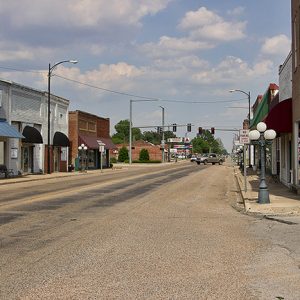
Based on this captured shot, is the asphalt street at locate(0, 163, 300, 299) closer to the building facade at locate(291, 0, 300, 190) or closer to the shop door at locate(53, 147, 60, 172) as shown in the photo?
the building facade at locate(291, 0, 300, 190)

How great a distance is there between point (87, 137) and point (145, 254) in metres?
46.8

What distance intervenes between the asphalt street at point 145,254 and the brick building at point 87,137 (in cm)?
3684

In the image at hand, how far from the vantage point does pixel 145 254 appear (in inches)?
339

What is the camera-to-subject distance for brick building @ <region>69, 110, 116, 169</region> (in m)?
52.1

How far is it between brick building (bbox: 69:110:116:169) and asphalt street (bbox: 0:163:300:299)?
36.8 meters

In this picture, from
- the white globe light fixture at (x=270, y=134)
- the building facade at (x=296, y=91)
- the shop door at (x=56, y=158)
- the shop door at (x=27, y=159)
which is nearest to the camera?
the white globe light fixture at (x=270, y=134)

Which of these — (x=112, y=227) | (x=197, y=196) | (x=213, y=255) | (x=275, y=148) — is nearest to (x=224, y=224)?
(x=112, y=227)

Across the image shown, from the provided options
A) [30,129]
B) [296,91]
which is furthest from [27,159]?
[296,91]

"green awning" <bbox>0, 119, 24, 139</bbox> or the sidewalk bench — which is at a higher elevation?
"green awning" <bbox>0, 119, 24, 139</bbox>

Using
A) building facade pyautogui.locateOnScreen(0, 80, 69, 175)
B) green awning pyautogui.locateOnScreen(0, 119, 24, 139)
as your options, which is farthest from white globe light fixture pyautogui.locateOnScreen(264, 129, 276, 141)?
building facade pyautogui.locateOnScreen(0, 80, 69, 175)

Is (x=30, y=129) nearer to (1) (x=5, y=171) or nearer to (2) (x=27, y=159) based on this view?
(2) (x=27, y=159)

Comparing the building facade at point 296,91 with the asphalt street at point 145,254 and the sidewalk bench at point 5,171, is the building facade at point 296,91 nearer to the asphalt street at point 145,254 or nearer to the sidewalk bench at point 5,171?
the asphalt street at point 145,254

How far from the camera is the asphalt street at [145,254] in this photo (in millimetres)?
6344

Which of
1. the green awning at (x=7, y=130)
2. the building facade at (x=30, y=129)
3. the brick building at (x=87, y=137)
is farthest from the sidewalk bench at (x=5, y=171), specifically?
the brick building at (x=87, y=137)
